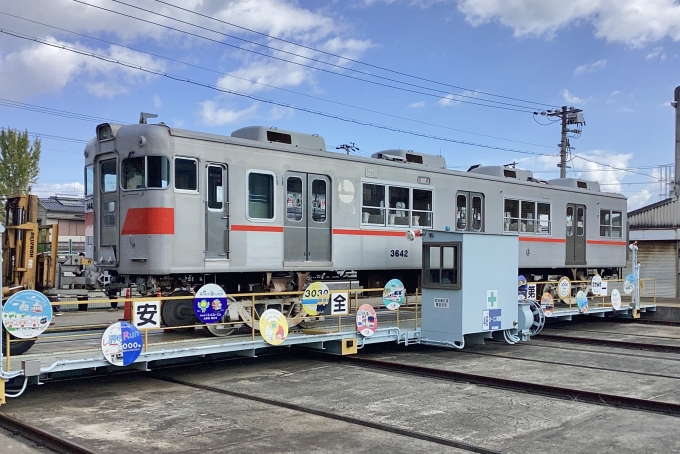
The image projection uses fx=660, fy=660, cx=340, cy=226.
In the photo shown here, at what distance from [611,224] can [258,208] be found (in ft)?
44.6

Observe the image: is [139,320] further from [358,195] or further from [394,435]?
[358,195]

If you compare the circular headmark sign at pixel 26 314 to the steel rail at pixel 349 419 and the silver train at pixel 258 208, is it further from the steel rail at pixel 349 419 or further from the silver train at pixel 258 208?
the steel rail at pixel 349 419

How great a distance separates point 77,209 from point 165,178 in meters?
37.2

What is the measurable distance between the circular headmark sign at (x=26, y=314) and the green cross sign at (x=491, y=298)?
829 centimetres

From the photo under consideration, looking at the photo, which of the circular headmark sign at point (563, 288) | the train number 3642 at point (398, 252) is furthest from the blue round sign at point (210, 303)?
the circular headmark sign at point (563, 288)

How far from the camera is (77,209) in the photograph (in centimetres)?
4497

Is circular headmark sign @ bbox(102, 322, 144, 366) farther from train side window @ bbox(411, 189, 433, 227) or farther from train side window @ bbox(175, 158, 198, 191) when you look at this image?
train side window @ bbox(411, 189, 433, 227)

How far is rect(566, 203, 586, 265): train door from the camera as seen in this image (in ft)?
63.2

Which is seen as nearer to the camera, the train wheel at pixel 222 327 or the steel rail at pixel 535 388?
the steel rail at pixel 535 388

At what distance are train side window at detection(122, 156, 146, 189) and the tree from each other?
3329 centimetres

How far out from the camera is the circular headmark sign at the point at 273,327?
10901 mm

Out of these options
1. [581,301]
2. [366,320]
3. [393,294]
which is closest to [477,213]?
[581,301]

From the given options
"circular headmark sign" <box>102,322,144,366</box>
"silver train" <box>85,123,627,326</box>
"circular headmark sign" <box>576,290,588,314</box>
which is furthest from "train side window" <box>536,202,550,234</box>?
"circular headmark sign" <box>102,322,144,366</box>

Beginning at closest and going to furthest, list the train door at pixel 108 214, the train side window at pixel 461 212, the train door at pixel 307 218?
the train door at pixel 108 214 → the train door at pixel 307 218 → the train side window at pixel 461 212
